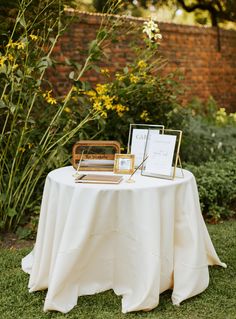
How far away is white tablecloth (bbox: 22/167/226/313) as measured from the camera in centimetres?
267

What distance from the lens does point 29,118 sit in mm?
4078

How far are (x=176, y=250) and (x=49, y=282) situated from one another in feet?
2.66

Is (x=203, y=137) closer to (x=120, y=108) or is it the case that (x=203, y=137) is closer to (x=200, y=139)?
(x=200, y=139)

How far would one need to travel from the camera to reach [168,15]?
13.6 metres

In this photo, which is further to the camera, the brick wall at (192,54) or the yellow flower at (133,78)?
the brick wall at (192,54)

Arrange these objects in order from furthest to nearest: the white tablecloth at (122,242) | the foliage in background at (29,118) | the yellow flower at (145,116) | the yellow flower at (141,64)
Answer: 1. the yellow flower at (145,116)
2. the yellow flower at (141,64)
3. the foliage in background at (29,118)
4. the white tablecloth at (122,242)

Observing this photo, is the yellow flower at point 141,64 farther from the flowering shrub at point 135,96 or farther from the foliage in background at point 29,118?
the foliage in background at point 29,118

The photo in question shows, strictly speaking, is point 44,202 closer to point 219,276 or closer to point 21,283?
point 21,283

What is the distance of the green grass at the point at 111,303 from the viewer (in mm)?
Result: 2711

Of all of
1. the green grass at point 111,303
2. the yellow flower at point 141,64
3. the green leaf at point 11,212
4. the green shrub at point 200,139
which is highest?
the yellow flower at point 141,64

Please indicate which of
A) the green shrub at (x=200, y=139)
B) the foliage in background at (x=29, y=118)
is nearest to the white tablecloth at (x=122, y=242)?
the foliage in background at (x=29, y=118)

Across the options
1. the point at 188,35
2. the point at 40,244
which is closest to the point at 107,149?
the point at 40,244

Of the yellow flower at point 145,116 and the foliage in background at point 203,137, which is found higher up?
the yellow flower at point 145,116

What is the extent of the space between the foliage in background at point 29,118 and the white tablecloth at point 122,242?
1.13m
